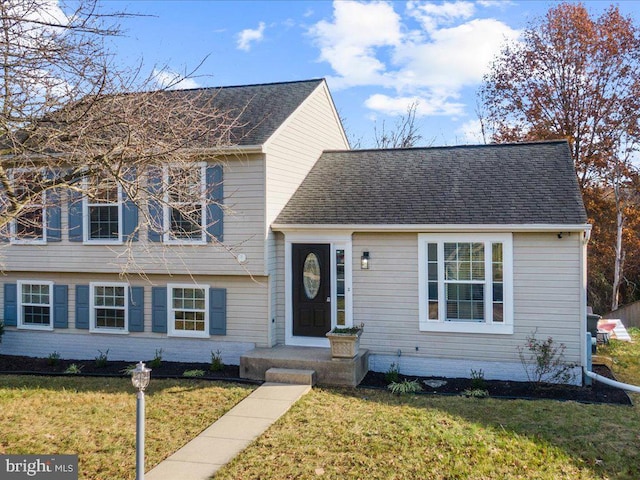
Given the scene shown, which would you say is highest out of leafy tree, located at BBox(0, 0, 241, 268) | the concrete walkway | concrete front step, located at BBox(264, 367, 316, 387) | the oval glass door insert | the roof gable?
the roof gable

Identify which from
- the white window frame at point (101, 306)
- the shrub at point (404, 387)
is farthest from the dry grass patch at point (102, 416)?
the shrub at point (404, 387)

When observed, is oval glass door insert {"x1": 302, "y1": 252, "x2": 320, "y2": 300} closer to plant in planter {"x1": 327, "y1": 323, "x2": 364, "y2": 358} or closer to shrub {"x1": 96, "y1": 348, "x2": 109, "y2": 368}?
plant in planter {"x1": 327, "y1": 323, "x2": 364, "y2": 358}

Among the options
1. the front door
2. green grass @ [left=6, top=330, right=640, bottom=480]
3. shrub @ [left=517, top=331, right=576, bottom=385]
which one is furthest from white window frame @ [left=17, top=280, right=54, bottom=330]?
shrub @ [left=517, top=331, right=576, bottom=385]

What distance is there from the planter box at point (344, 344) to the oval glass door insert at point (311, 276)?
1.68m

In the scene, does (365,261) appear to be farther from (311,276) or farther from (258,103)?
(258,103)

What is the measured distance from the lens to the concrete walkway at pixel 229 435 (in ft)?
19.7

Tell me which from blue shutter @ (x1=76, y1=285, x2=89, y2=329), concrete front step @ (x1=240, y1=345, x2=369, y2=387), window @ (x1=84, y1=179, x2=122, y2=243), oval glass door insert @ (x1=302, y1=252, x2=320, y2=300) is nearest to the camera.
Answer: concrete front step @ (x1=240, y1=345, x2=369, y2=387)

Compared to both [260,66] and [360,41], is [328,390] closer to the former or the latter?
[260,66]

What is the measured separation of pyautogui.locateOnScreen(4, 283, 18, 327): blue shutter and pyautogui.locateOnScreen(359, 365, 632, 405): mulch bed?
840 centimetres

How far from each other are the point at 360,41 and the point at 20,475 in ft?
59.3

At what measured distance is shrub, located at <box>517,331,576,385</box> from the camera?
9.50 meters

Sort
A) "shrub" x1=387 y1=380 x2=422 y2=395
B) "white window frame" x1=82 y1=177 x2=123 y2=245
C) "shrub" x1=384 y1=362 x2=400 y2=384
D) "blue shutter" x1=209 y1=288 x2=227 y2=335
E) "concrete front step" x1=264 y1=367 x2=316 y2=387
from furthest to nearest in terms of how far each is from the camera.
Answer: "white window frame" x1=82 y1=177 x2=123 y2=245 < "blue shutter" x1=209 y1=288 x2=227 y2=335 < "shrub" x1=384 y1=362 x2=400 y2=384 < "concrete front step" x1=264 y1=367 x2=316 y2=387 < "shrub" x1=387 y1=380 x2=422 y2=395

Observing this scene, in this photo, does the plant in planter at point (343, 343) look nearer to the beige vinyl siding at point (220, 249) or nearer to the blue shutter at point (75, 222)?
the beige vinyl siding at point (220, 249)

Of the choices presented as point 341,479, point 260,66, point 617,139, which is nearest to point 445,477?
point 341,479
